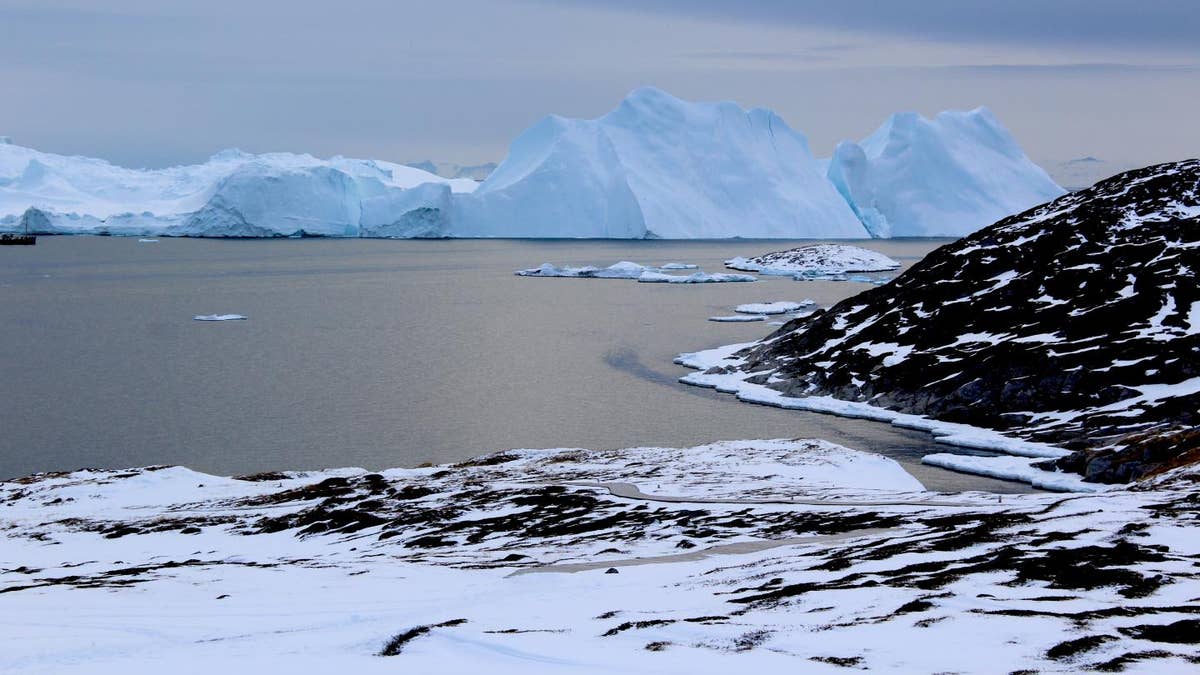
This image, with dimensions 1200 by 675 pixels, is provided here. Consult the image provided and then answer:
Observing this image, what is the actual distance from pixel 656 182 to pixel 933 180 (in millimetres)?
42502

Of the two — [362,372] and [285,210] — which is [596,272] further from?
[362,372]

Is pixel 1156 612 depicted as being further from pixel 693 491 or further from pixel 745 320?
pixel 745 320

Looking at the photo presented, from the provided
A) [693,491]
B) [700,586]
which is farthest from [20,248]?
[700,586]

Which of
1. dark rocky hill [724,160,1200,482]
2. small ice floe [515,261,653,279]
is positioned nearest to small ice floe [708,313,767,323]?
dark rocky hill [724,160,1200,482]

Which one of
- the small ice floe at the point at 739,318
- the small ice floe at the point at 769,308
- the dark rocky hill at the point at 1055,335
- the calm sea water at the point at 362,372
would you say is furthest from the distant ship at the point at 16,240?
the dark rocky hill at the point at 1055,335

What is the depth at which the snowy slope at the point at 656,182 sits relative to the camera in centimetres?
14925

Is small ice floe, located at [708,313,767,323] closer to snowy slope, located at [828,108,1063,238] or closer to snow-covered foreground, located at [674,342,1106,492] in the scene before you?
snow-covered foreground, located at [674,342,1106,492]

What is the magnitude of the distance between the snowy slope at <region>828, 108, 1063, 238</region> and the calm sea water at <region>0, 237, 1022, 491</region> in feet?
181

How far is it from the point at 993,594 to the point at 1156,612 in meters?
1.77

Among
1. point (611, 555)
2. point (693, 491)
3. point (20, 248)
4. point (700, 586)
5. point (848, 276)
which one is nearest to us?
point (700, 586)

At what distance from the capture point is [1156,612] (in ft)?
37.4

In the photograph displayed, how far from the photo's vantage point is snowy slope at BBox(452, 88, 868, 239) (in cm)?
14925

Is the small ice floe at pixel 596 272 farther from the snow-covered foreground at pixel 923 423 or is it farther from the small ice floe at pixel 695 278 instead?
the snow-covered foreground at pixel 923 423

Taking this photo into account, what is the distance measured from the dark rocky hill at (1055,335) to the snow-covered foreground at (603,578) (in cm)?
1168
